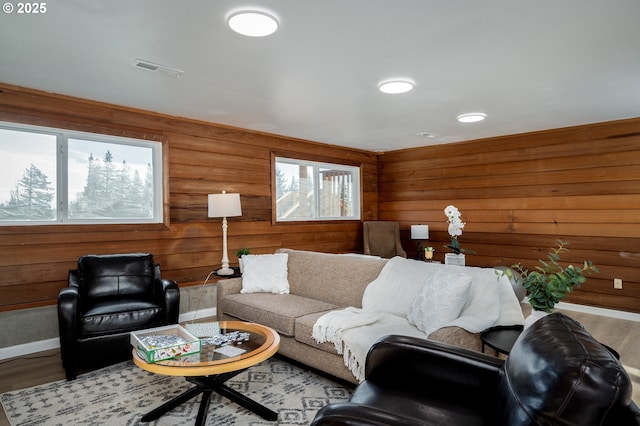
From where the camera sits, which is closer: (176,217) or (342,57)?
(342,57)

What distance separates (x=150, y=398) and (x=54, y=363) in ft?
4.03

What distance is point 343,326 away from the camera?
2.45 m

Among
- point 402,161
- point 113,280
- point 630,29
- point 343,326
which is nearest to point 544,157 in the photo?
point 402,161

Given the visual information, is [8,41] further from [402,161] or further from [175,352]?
[402,161]

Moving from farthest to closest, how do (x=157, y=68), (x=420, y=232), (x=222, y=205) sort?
(x=420, y=232) < (x=222, y=205) < (x=157, y=68)

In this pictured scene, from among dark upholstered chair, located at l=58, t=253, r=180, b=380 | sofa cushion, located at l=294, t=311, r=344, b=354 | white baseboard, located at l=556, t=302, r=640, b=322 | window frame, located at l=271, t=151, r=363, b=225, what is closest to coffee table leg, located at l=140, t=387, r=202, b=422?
sofa cushion, located at l=294, t=311, r=344, b=354

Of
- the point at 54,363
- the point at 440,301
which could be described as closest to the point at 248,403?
the point at 440,301

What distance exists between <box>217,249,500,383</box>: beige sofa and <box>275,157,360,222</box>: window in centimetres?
164

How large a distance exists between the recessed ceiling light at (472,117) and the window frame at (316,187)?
7.25 ft

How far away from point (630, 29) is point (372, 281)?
2.34m

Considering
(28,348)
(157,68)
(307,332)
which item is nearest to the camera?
(307,332)

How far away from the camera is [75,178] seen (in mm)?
3705

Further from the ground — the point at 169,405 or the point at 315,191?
the point at 315,191

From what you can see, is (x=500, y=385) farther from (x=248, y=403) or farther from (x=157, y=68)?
(x=157, y=68)
